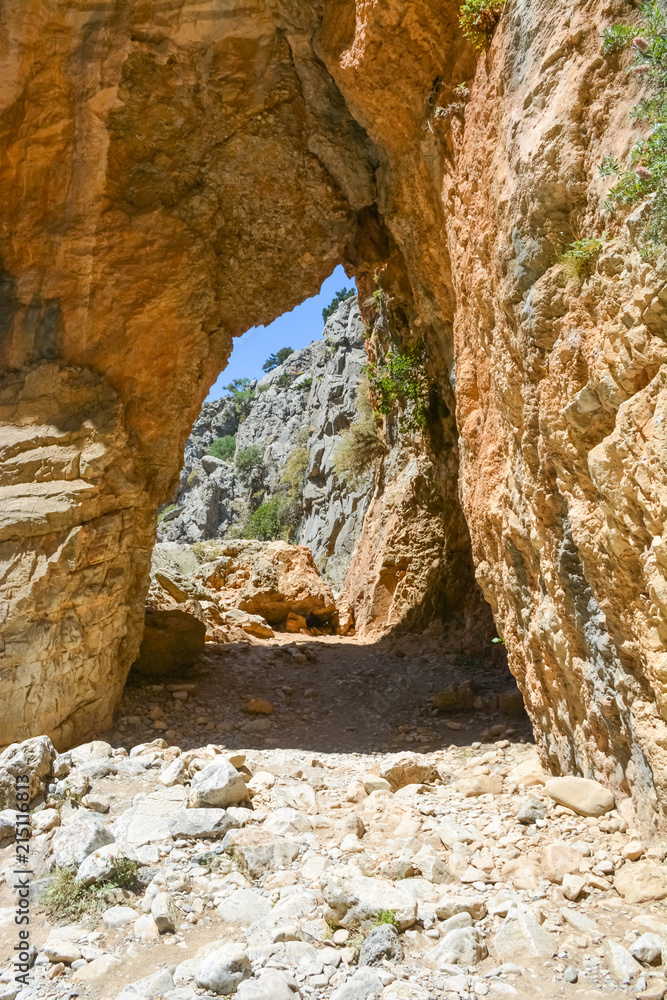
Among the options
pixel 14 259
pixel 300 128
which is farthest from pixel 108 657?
pixel 300 128

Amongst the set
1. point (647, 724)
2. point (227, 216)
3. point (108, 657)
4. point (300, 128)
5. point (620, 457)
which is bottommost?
point (647, 724)

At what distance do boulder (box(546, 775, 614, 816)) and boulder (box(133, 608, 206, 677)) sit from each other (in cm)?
519

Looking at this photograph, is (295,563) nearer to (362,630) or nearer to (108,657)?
(362,630)

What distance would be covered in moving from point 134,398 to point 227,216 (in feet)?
8.09

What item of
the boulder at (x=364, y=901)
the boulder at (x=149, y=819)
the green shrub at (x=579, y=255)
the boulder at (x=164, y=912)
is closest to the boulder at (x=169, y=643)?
the boulder at (x=149, y=819)

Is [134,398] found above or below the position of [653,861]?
above

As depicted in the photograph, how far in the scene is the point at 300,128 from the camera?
7527 millimetres

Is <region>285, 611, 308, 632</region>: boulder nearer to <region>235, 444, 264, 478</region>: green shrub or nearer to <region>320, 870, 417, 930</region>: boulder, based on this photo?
<region>320, 870, 417, 930</region>: boulder

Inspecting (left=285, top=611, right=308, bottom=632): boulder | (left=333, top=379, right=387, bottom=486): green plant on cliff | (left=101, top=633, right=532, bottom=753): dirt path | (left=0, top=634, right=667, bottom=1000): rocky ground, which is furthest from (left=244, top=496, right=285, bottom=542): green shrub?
(left=0, top=634, right=667, bottom=1000): rocky ground

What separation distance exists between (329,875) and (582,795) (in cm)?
150

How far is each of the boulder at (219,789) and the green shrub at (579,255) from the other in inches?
147

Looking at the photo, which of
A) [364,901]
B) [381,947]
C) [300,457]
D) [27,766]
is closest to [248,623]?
[27,766]

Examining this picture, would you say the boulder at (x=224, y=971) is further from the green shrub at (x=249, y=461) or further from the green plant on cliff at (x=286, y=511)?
the green shrub at (x=249, y=461)

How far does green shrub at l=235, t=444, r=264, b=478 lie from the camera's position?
29069 mm
